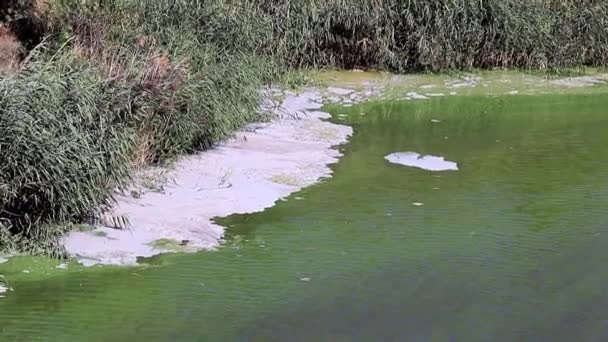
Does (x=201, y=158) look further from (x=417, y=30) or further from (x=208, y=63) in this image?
(x=417, y=30)

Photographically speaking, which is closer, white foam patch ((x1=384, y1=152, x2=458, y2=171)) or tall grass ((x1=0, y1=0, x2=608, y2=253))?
tall grass ((x1=0, y1=0, x2=608, y2=253))

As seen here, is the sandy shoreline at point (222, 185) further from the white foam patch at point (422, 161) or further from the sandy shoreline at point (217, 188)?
the white foam patch at point (422, 161)

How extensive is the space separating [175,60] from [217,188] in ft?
5.32

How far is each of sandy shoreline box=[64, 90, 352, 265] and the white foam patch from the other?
0.71 m

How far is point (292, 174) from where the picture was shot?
10.1 meters

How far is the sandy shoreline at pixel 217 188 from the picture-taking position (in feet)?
25.5

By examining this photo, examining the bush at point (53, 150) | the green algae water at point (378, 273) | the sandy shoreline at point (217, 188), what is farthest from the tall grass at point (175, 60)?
the green algae water at point (378, 273)

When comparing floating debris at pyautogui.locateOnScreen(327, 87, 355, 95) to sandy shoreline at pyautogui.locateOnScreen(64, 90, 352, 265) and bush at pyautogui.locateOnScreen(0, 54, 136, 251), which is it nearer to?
sandy shoreline at pyautogui.locateOnScreen(64, 90, 352, 265)

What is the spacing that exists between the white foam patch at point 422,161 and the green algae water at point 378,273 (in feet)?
0.66

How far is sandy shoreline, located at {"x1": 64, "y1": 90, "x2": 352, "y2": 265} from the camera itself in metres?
7.78

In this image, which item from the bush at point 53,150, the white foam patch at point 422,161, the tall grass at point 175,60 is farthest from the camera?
the white foam patch at point 422,161

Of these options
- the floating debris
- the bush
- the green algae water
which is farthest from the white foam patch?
the bush

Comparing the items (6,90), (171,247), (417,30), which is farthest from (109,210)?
(417,30)

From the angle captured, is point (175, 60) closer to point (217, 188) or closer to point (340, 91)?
point (217, 188)
